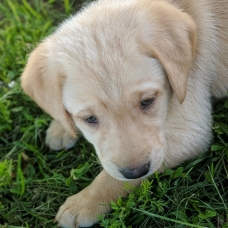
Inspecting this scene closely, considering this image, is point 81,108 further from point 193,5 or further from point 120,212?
point 193,5

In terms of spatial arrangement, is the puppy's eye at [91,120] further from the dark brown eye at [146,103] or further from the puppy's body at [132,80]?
the dark brown eye at [146,103]

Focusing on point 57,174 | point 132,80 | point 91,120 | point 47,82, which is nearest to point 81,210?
point 57,174

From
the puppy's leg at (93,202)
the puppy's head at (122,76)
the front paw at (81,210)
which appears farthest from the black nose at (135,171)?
the front paw at (81,210)

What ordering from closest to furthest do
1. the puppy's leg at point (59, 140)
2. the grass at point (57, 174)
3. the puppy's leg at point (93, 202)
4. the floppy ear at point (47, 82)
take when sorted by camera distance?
the floppy ear at point (47, 82) < the grass at point (57, 174) < the puppy's leg at point (93, 202) < the puppy's leg at point (59, 140)

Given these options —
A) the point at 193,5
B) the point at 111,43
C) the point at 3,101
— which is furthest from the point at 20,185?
the point at 193,5

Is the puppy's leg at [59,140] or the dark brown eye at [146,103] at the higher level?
the dark brown eye at [146,103]

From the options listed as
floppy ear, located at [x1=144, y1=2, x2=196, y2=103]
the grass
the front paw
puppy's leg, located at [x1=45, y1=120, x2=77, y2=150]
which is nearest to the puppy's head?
floppy ear, located at [x1=144, y1=2, x2=196, y2=103]
